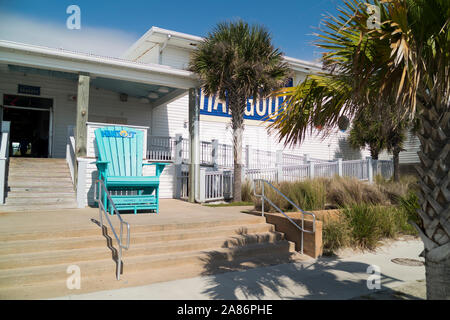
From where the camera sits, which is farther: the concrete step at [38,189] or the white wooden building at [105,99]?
the white wooden building at [105,99]

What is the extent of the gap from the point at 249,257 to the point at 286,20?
6988 mm

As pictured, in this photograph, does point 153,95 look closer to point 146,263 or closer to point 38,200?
point 38,200

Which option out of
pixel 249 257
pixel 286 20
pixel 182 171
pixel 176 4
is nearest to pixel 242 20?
pixel 286 20

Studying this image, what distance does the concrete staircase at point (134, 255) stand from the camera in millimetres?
4297

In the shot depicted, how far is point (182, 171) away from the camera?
467 inches

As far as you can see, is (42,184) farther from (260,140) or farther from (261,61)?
(260,140)

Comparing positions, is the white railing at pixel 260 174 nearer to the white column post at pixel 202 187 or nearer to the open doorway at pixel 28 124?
the white column post at pixel 202 187

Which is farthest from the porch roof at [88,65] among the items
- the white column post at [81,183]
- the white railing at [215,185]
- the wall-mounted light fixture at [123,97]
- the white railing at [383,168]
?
the white railing at [383,168]

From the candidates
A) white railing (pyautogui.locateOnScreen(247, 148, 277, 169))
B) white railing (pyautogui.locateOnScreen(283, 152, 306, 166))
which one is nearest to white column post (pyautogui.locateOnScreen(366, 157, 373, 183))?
white railing (pyautogui.locateOnScreen(283, 152, 306, 166))

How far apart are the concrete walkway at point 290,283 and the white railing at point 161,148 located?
7.32 metres

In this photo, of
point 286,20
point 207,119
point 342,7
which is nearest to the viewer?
point 342,7

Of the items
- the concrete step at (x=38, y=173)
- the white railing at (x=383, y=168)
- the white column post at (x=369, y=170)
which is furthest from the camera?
the white railing at (x=383, y=168)

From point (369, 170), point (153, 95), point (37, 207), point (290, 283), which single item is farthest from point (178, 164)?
point (369, 170)

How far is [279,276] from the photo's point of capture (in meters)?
4.96
